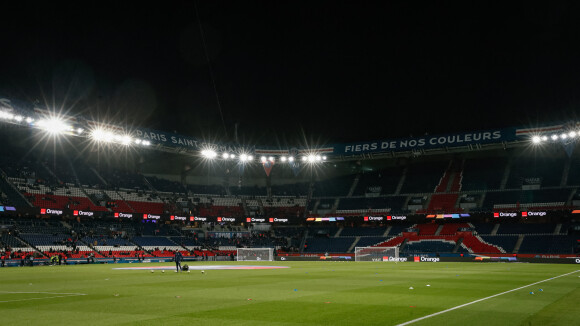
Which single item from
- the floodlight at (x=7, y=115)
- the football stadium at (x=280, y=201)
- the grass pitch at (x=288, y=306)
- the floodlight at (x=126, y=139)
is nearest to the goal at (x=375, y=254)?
the football stadium at (x=280, y=201)

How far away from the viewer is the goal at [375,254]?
213ft

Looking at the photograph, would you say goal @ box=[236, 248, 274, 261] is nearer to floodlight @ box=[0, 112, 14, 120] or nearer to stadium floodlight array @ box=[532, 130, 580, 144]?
floodlight @ box=[0, 112, 14, 120]

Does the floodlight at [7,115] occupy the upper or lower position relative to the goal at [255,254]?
upper

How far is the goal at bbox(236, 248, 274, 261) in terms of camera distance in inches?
2680

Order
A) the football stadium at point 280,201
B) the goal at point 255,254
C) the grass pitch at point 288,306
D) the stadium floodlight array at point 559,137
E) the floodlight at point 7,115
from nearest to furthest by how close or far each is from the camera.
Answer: the grass pitch at point 288,306, the floodlight at point 7,115, the stadium floodlight array at point 559,137, the football stadium at point 280,201, the goal at point 255,254

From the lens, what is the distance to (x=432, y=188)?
75.5 m

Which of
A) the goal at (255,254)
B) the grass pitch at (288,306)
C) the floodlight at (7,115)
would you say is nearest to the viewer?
the grass pitch at (288,306)

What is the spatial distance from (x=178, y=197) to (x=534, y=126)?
171 ft

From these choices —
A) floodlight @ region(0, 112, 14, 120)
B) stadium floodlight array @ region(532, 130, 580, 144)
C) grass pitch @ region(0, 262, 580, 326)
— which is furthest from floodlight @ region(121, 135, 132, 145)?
stadium floodlight array @ region(532, 130, 580, 144)

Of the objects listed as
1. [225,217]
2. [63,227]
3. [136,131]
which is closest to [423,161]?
[225,217]

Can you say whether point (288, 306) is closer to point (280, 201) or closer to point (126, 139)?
point (126, 139)

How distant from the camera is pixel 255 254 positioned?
69.5 meters

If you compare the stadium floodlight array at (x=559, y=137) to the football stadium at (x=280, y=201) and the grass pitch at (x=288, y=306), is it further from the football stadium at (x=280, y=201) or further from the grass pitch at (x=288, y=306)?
the grass pitch at (x=288, y=306)

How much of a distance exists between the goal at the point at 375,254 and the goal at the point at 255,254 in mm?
11675
